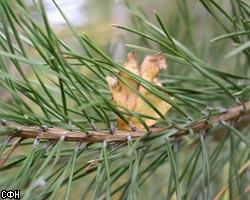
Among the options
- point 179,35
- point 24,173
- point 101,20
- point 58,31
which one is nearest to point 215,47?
point 179,35

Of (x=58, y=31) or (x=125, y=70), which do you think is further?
(x=58, y=31)

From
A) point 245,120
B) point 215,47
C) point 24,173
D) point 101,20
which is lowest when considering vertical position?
point 24,173

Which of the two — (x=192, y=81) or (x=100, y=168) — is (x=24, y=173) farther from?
(x=192, y=81)
